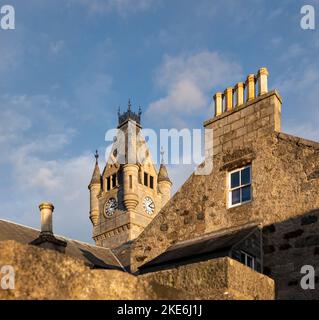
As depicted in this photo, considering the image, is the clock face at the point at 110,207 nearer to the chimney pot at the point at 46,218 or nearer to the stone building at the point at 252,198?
the chimney pot at the point at 46,218

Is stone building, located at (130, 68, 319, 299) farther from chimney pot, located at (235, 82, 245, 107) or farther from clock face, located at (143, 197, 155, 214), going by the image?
clock face, located at (143, 197, 155, 214)

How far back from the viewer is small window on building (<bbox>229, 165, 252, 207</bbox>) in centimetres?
1572

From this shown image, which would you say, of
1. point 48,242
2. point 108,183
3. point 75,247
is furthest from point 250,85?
point 108,183

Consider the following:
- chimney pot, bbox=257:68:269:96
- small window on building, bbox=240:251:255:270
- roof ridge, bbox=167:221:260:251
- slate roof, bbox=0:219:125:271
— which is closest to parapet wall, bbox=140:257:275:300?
small window on building, bbox=240:251:255:270

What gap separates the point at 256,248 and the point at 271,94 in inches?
169

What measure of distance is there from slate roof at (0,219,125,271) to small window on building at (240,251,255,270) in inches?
372

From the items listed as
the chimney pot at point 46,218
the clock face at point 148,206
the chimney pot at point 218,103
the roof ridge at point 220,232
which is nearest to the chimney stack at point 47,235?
the chimney pot at point 46,218

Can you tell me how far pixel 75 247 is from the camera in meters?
26.8

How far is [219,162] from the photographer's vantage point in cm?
1669

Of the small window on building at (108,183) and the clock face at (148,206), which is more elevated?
the small window on building at (108,183)

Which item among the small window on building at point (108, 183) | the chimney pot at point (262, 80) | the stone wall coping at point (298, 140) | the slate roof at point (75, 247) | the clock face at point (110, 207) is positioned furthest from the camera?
the small window on building at point (108, 183)

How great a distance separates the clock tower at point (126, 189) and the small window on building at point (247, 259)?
202 ft

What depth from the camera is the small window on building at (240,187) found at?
51.6 feet
